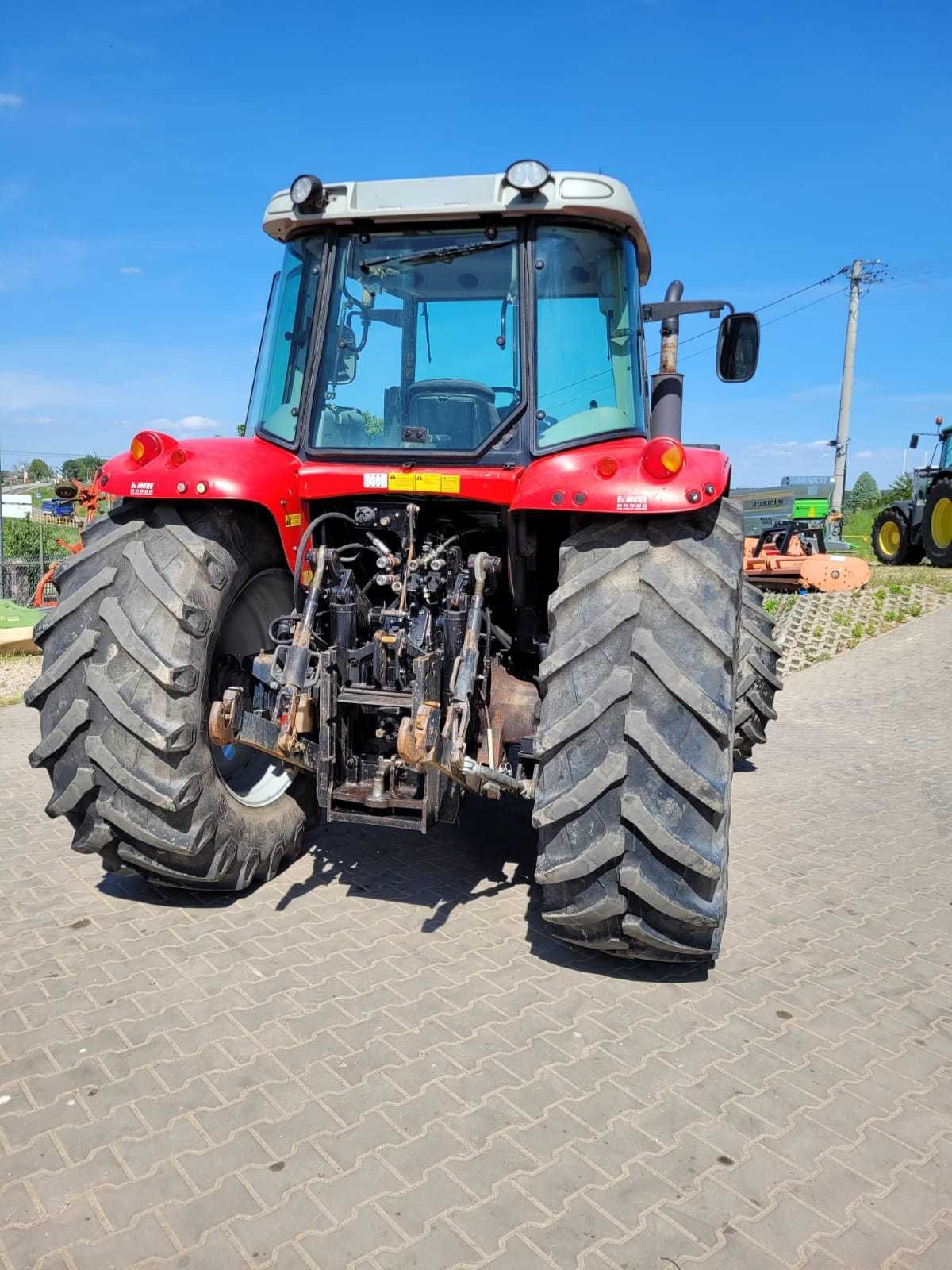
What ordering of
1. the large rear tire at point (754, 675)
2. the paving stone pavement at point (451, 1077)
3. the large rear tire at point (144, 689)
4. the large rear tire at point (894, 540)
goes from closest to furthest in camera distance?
the paving stone pavement at point (451, 1077) → the large rear tire at point (144, 689) → the large rear tire at point (754, 675) → the large rear tire at point (894, 540)

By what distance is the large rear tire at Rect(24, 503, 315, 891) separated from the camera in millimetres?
3439

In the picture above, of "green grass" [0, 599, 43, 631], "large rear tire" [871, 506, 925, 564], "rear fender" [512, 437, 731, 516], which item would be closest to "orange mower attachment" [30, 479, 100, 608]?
"green grass" [0, 599, 43, 631]

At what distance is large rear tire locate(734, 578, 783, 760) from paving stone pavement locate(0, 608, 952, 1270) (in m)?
1.59

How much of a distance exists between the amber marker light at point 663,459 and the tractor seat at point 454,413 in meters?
0.78

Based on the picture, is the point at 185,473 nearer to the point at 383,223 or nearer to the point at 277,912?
the point at 383,223

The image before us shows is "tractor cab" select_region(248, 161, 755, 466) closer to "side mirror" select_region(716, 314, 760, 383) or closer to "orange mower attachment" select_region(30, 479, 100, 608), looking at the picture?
"side mirror" select_region(716, 314, 760, 383)

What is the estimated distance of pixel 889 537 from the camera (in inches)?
731

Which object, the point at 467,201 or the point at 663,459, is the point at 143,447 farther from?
the point at 663,459

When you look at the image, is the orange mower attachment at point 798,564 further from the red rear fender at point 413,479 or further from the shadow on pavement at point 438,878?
the red rear fender at point 413,479

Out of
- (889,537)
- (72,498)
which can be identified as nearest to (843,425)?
(889,537)

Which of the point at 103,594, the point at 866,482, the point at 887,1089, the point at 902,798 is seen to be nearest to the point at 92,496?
the point at 103,594

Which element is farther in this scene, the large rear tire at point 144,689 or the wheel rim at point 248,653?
the wheel rim at point 248,653

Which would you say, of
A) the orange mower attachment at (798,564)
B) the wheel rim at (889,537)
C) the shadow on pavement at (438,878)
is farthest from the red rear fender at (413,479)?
the wheel rim at (889,537)

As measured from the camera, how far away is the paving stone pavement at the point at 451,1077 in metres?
2.23
